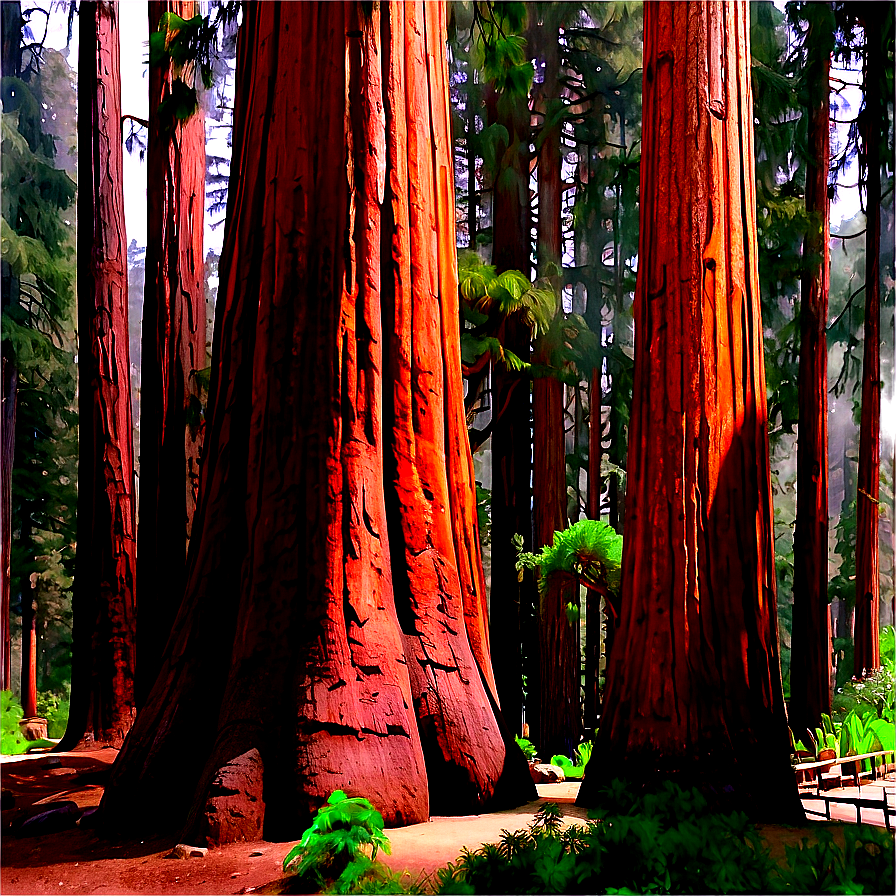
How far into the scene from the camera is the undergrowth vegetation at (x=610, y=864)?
11.9 feet

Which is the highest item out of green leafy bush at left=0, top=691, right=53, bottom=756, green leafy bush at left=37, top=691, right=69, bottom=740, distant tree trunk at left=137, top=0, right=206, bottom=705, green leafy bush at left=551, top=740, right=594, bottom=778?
distant tree trunk at left=137, top=0, right=206, bottom=705

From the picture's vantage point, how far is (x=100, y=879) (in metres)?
4.21

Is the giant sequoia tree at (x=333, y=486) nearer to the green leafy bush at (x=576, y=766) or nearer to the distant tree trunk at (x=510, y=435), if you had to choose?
the green leafy bush at (x=576, y=766)

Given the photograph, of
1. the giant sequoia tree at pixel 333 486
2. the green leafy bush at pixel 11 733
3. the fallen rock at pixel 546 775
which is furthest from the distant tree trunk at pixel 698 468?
the green leafy bush at pixel 11 733

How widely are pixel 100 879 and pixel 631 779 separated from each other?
2.94 meters

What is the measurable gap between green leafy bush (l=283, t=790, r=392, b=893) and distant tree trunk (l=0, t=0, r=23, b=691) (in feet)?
48.3

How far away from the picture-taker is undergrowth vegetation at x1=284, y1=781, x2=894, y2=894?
3.64 m

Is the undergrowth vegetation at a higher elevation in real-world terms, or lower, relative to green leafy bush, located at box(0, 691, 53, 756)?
higher

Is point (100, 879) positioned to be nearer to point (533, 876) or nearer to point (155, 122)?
point (533, 876)

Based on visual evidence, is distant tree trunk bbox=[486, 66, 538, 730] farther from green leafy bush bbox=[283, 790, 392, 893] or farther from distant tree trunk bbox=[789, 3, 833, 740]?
green leafy bush bbox=[283, 790, 392, 893]

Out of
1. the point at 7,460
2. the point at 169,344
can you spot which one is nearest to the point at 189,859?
the point at 169,344

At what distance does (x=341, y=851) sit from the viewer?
3857 millimetres

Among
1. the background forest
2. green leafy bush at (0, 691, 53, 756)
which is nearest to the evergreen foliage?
the background forest

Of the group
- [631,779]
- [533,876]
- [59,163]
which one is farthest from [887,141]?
[59,163]
